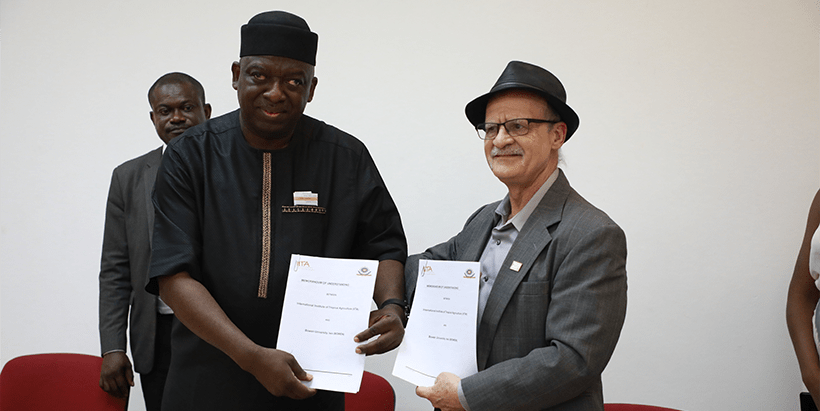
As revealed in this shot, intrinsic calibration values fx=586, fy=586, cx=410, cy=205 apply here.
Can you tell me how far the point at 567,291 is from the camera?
5.30ft

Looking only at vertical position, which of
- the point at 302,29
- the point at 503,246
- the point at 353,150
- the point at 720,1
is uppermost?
the point at 720,1

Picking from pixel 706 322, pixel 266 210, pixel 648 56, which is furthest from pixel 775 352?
pixel 266 210

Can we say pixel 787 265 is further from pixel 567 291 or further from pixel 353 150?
pixel 353 150

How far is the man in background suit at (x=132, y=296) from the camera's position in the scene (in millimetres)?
2604

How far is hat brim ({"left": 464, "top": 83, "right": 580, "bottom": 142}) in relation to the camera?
1.77 meters

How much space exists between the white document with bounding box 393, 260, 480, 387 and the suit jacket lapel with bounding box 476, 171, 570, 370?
7 cm

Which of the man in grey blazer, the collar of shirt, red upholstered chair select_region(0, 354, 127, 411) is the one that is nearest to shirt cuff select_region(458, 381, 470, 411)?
the man in grey blazer

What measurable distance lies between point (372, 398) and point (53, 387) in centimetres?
148

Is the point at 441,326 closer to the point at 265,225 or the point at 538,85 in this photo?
the point at 265,225

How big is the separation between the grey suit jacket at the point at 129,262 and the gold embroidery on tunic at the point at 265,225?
114 cm

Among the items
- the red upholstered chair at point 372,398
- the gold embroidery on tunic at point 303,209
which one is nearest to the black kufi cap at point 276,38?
the gold embroidery on tunic at point 303,209

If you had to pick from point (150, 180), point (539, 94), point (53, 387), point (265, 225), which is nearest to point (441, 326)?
point (265, 225)

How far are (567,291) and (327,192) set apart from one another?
2.50 feet

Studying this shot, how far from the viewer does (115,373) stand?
8.66ft
